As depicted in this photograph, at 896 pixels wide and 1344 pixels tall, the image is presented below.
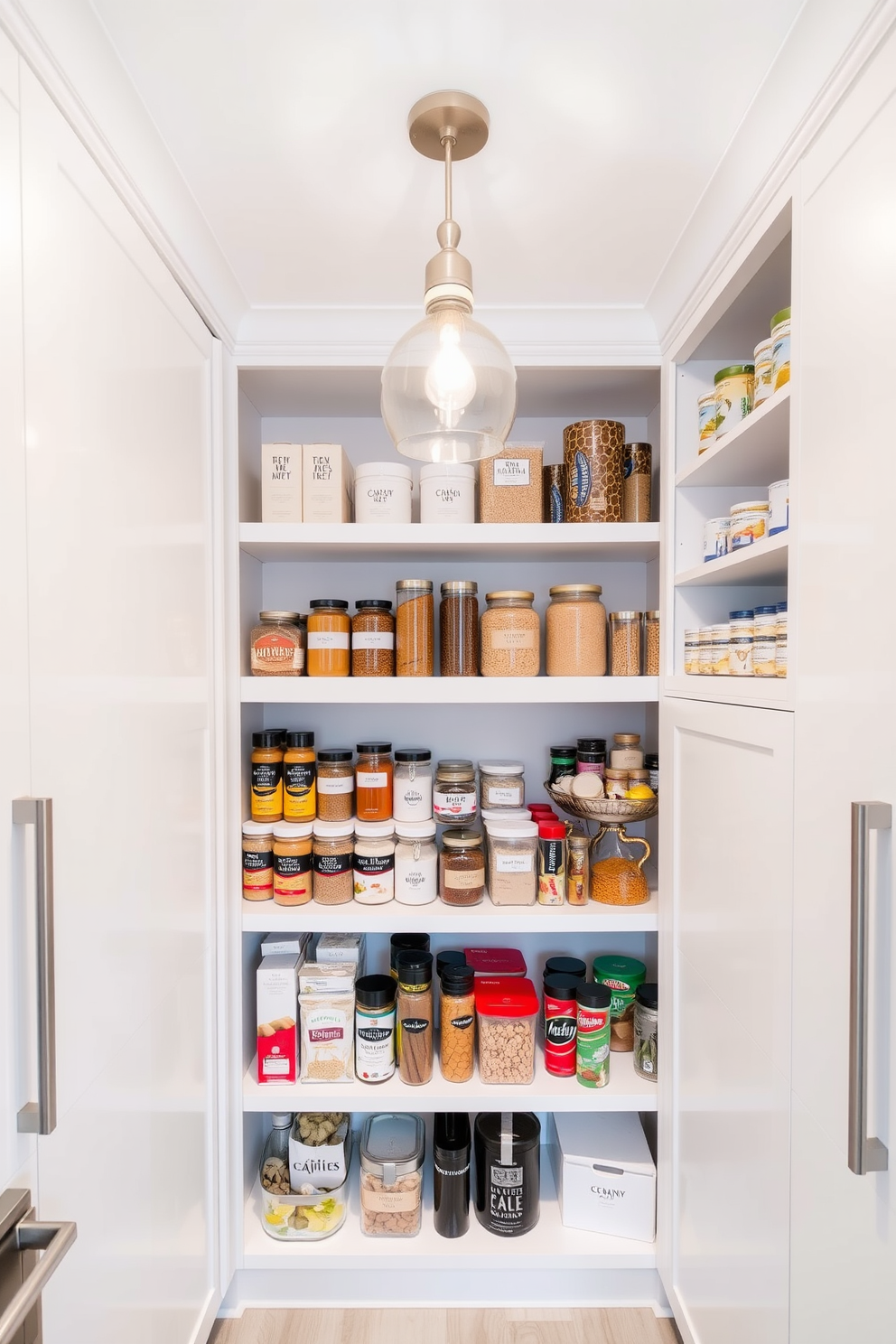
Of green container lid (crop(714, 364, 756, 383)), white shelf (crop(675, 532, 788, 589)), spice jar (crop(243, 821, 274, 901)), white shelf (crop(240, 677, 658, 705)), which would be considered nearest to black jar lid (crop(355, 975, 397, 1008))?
spice jar (crop(243, 821, 274, 901))

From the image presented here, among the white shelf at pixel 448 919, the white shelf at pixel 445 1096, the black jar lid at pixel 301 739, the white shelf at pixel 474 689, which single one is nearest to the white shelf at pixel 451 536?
the white shelf at pixel 474 689

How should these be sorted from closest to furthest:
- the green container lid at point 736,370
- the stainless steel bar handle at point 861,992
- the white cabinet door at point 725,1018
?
the stainless steel bar handle at point 861,992 → the white cabinet door at point 725,1018 → the green container lid at point 736,370

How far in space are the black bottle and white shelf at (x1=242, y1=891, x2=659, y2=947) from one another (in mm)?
A: 484

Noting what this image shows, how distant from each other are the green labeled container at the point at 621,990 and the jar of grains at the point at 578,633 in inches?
27.5

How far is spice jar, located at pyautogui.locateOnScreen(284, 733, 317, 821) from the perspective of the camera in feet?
5.08

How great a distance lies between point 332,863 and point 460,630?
0.57 m

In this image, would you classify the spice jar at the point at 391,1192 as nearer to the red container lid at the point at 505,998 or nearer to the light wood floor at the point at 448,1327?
the light wood floor at the point at 448,1327

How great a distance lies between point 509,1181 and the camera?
153 cm

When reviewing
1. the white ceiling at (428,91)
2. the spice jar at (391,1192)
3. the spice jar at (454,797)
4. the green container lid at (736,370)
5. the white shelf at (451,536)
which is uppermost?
the white ceiling at (428,91)

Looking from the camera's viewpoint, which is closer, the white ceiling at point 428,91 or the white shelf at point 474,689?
the white ceiling at point 428,91

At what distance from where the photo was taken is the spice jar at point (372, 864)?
1.53 meters

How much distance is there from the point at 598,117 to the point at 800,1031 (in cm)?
121

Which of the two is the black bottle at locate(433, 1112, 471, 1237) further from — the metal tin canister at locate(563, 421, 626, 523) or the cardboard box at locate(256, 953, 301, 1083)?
the metal tin canister at locate(563, 421, 626, 523)

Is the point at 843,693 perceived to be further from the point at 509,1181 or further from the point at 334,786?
the point at 509,1181
